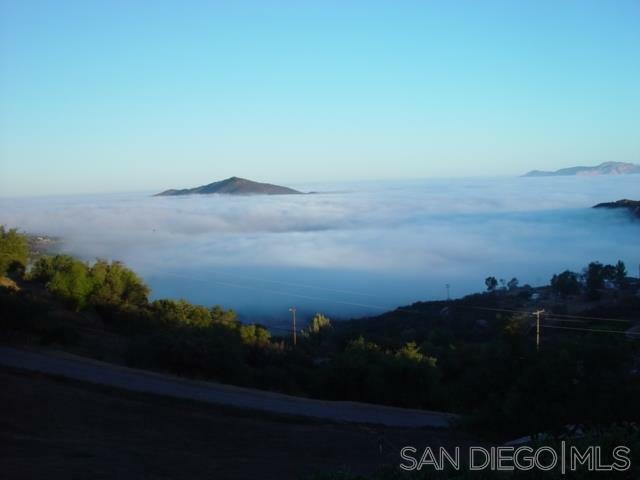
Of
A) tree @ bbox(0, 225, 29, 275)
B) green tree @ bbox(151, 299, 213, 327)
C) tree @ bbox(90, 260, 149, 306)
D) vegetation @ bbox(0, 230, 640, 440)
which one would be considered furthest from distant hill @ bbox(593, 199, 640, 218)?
tree @ bbox(0, 225, 29, 275)

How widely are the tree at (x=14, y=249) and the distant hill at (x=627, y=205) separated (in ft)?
122

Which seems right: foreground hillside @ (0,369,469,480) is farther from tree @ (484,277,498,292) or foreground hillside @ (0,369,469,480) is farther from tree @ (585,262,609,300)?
tree @ (484,277,498,292)

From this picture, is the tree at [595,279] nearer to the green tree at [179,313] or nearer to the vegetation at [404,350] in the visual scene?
the vegetation at [404,350]

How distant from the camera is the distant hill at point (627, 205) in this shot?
4174 centimetres

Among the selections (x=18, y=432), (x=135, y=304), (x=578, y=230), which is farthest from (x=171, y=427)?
(x=578, y=230)

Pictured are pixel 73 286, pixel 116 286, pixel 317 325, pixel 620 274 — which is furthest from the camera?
pixel 620 274

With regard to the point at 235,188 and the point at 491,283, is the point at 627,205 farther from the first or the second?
the point at 235,188

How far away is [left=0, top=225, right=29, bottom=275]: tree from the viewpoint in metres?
40.6

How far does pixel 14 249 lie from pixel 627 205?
3883cm

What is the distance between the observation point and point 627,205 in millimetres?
44906

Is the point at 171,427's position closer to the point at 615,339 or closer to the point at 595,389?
the point at 595,389

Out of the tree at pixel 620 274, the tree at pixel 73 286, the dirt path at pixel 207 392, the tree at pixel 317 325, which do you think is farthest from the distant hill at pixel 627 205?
the tree at pixel 73 286

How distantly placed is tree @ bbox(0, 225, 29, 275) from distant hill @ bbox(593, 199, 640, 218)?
3716 centimetres

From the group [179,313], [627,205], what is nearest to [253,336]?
[179,313]
